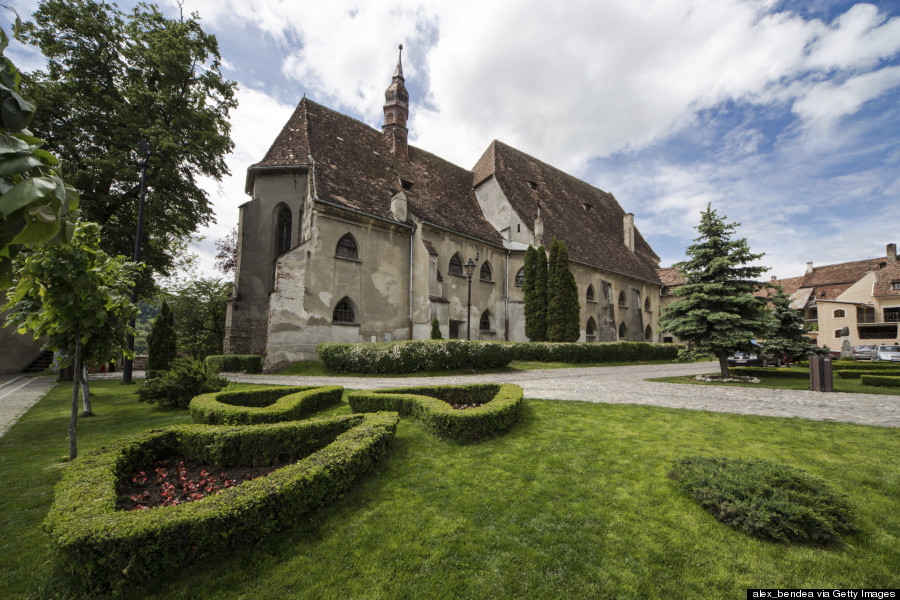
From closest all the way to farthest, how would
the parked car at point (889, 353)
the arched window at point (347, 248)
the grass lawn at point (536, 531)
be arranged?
1. the grass lawn at point (536, 531)
2. the arched window at point (347, 248)
3. the parked car at point (889, 353)

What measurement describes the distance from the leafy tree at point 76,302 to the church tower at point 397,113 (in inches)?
806

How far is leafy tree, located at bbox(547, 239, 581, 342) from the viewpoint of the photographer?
2250 centimetres

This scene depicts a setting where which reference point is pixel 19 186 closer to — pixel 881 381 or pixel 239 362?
pixel 239 362

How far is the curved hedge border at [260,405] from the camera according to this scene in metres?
6.70

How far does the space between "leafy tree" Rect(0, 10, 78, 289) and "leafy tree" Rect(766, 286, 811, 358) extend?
64.0 feet

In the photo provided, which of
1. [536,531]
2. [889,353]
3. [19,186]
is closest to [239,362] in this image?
[536,531]

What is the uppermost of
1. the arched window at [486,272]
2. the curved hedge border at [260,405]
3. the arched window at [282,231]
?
the arched window at [282,231]

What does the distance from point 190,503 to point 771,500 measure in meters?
5.54

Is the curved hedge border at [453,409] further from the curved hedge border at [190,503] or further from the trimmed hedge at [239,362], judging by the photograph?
the trimmed hedge at [239,362]

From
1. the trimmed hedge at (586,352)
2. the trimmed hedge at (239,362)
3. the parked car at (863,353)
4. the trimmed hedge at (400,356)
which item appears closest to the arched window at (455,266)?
the trimmed hedge at (586,352)

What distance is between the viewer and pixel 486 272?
24.6 meters

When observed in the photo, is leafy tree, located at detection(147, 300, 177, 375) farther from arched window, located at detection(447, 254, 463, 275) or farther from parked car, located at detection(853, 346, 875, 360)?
parked car, located at detection(853, 346, 875, 360)

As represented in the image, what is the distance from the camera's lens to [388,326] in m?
19.7

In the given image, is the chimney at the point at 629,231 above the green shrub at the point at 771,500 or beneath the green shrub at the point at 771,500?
above
